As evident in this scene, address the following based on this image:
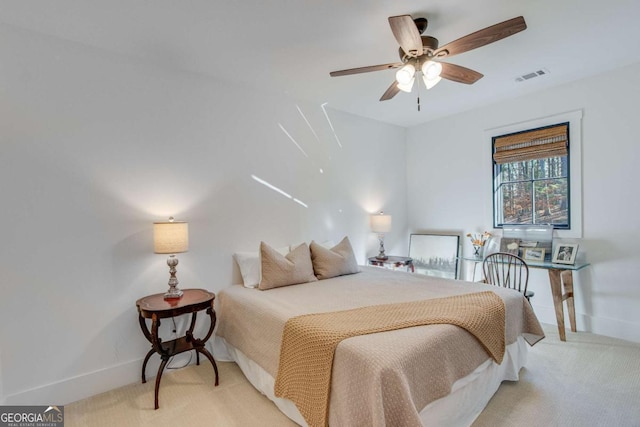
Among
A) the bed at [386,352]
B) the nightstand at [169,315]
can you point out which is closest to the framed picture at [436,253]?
the bed at [386,352]

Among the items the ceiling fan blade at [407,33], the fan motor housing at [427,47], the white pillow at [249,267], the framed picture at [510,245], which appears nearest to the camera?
the ceiling fan blade at [407,33]

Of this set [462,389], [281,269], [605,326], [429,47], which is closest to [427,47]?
[429,47]

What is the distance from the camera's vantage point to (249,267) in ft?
9.97

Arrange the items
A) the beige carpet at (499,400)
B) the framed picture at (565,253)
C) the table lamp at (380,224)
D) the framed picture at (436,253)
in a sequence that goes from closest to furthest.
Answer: the beige carpet at (499,400)
the framed picture at (565,253)
the table lamp at (380,224)
the framed picture at (436,253)

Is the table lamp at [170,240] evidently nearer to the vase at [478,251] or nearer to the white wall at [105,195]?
the white wall at [105,195]

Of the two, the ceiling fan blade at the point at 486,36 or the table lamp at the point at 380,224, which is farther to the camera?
the table lamp at the point at 380,224

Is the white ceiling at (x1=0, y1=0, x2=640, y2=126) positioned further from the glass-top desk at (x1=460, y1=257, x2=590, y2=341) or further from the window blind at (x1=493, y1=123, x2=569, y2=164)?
the glass-top desk at (x1=460, y1=257, x2=590, y2=341)

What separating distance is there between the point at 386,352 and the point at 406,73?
71.3 inches

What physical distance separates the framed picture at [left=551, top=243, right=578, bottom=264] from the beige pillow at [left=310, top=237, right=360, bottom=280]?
218 centimetres

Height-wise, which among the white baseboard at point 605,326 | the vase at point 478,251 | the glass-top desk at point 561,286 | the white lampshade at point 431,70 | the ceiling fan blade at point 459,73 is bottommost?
the white baseboard at point 605,326

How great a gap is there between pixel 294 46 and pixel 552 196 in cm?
336

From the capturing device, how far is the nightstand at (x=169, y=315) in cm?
221

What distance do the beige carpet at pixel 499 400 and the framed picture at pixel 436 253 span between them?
1.77 metres

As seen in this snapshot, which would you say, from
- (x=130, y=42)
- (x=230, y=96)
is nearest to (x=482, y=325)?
(x=230, y=96)
